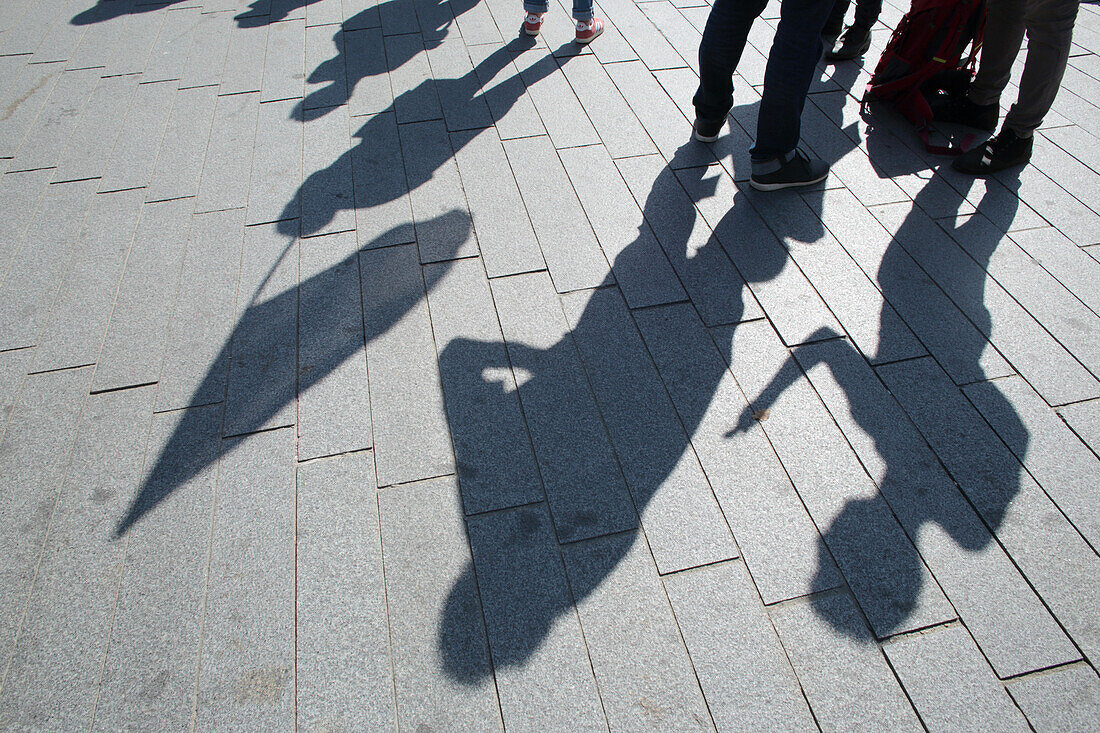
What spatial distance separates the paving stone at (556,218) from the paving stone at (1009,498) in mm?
1348

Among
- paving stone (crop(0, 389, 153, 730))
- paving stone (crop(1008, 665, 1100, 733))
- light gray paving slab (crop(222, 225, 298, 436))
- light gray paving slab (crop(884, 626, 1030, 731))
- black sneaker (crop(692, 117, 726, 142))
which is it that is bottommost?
paving stone (crop(1008, 665, 1100, 733))

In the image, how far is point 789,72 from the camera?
3148mm

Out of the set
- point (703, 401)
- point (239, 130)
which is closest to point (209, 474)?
point (703, 401)

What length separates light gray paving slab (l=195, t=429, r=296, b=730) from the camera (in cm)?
182

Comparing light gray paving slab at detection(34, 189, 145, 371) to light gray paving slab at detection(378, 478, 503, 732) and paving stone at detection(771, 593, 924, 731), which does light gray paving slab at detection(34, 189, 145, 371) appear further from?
paving stone at detection(771, 593, 924, 731)

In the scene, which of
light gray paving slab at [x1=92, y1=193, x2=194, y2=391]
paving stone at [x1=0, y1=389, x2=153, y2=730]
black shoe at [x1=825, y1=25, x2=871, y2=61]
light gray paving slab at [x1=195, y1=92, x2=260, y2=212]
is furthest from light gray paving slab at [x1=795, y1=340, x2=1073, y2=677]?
light gray paving slab at [x1=195, y1=92, x2=260, y2=212]

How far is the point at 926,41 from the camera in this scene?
3.78 meters

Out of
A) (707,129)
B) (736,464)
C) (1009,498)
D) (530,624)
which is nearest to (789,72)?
(707,129)

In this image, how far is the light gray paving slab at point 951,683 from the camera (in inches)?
68.7

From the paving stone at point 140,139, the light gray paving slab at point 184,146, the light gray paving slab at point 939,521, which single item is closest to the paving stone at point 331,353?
the light gray paving slab at point 184,146

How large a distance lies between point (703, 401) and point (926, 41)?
2.90 m

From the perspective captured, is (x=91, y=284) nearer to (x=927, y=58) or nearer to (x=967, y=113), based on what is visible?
(x=927, y=58)

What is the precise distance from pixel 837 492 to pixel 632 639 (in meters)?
0.89

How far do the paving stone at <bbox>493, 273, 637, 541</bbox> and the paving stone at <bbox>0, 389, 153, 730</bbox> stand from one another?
1.45 metres
